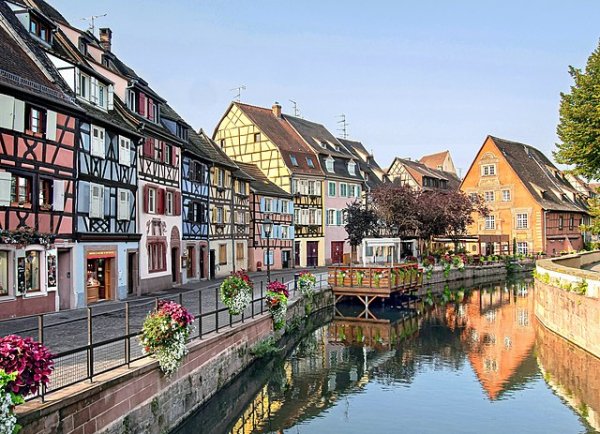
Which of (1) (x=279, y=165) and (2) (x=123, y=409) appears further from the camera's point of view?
(1) (x=279, y=165)

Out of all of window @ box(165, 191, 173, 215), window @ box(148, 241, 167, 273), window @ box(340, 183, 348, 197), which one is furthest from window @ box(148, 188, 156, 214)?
window @ box(340, 183, 348, 197)

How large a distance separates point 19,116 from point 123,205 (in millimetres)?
7469

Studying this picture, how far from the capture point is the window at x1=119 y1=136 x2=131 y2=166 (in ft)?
84.7

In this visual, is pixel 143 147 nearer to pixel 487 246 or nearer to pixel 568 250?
pixel 487 246

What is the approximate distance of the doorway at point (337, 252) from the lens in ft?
182

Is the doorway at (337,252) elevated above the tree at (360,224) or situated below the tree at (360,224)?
below

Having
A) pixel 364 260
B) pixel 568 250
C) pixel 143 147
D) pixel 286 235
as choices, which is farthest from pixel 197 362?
pixel 568 250

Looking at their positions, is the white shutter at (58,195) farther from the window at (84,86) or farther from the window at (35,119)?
the window at (84,86)

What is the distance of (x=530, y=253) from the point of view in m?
64.8

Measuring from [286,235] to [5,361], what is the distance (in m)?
42.5

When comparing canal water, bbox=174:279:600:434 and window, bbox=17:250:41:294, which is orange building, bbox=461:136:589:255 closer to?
canal water, bbox=174:279:600:434

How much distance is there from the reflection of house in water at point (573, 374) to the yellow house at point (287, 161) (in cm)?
2997

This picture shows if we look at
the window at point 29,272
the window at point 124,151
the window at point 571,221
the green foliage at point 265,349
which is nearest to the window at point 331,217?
the window at point 124,151

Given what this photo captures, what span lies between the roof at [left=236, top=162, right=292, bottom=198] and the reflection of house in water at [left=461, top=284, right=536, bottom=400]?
17.0 meters
